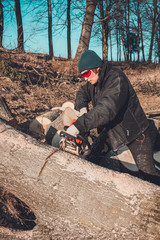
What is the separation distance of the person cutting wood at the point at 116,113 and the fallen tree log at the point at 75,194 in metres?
0.49

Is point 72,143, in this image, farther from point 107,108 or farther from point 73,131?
point 107,108

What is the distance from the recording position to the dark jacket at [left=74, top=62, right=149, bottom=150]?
2.26 meters

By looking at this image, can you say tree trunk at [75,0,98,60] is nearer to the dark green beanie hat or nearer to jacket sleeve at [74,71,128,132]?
the dark green beanie hat

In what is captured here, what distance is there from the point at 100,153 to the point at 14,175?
5.40ft

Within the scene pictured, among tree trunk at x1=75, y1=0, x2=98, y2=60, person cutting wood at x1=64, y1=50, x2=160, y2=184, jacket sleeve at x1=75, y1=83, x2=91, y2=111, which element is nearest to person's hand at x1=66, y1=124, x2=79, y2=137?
person cutting wood at x1=64, y1=50, x2=160, y2=184

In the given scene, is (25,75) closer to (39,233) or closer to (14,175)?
(14,175)

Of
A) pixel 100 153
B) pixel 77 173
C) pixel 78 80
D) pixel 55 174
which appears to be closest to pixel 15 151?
pixel 55 174

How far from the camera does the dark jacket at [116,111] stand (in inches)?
89.1

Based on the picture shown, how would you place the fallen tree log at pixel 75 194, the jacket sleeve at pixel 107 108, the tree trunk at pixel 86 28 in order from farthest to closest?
A: the tree trunk at pixel 86 28
the jacket sleeve at pixel 107 108
the fallen tree log at pixel 75 194

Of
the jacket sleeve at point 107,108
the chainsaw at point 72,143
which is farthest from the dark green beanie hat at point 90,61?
the chainsaw at point 72,143

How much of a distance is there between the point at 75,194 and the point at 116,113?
100cm

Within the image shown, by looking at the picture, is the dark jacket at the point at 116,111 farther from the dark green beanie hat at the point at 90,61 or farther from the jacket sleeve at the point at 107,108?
the dark green beanie hat at the point at 90,61

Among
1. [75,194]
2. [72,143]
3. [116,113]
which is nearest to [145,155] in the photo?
[116,113]

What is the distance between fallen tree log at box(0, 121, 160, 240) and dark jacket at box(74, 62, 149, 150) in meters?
0.54
